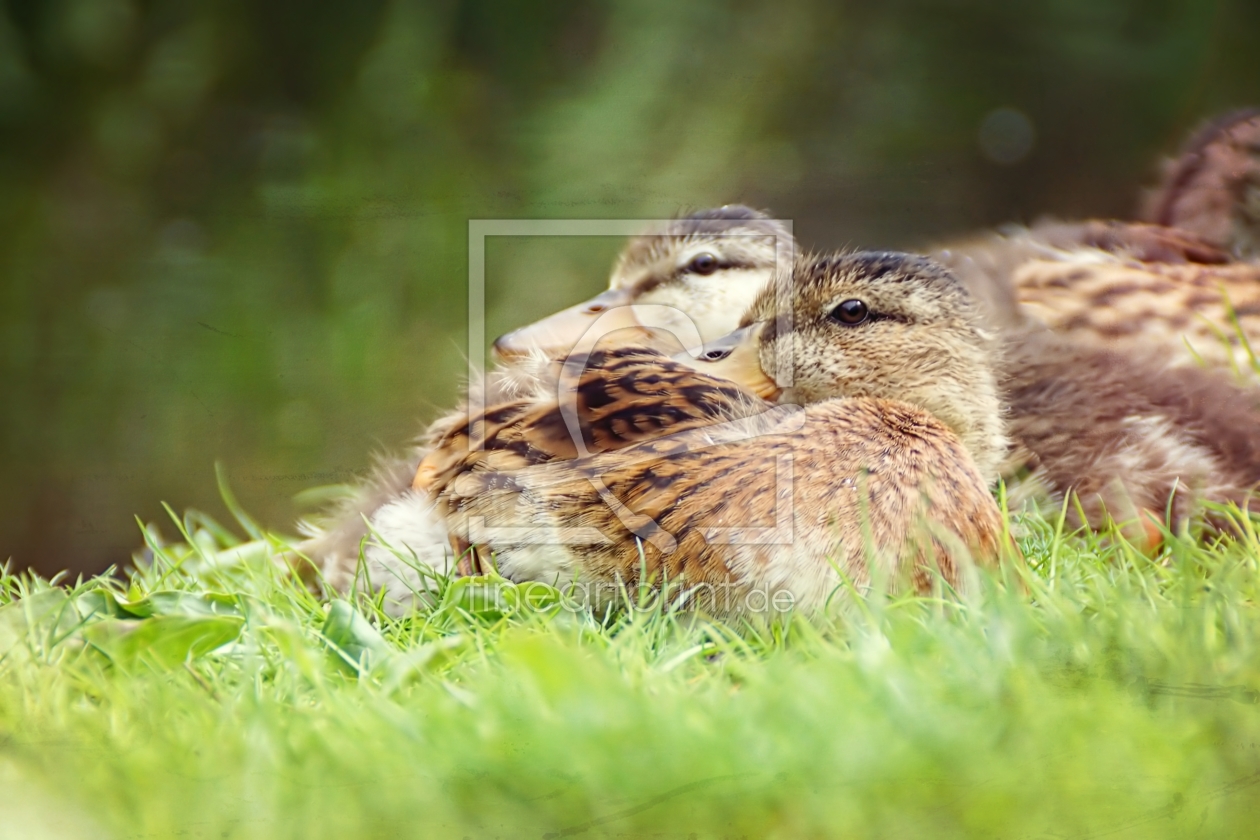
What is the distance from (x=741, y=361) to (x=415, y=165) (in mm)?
823

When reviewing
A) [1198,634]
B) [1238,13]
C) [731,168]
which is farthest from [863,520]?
[1238,13]

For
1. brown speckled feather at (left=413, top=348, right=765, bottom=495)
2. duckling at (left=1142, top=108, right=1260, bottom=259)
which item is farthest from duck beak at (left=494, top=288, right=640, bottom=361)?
duckling at (left=1142, top=108, right=1260, bottom=259)

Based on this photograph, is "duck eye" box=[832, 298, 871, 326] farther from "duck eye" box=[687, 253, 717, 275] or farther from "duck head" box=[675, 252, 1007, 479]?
"duck eye" box=[687, 253, 717, 275]

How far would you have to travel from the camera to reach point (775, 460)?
138cm

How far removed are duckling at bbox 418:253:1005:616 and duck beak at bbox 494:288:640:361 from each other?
0.82ft

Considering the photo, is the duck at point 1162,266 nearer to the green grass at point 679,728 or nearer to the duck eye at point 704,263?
the duck eye at point 704,263

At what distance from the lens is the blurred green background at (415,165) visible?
1.97m

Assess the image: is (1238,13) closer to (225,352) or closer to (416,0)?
(416,0)

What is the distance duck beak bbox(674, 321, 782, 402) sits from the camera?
171cm

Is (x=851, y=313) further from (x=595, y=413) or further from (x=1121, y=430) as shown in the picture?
(x=1121, y=430)

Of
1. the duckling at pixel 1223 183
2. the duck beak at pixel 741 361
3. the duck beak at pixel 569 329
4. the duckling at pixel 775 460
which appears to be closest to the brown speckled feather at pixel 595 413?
the duckling at pixel 775 460

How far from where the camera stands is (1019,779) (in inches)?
33.0

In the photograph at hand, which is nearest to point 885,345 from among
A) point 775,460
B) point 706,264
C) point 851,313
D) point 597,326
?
point 851,313

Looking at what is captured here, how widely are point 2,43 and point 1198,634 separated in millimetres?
2045
